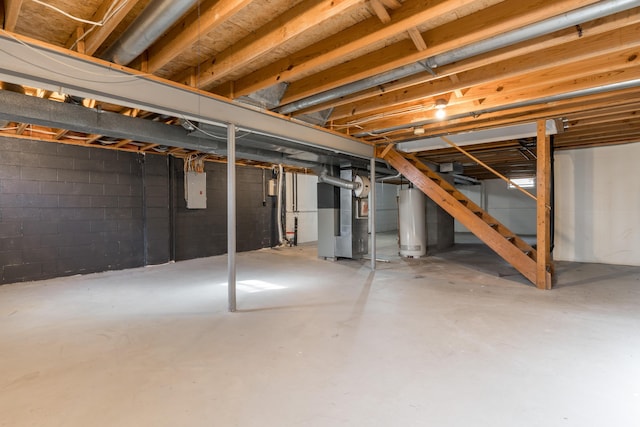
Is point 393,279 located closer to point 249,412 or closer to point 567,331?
point 567,331

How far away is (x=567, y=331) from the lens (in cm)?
244

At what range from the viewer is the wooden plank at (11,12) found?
1.65 metres

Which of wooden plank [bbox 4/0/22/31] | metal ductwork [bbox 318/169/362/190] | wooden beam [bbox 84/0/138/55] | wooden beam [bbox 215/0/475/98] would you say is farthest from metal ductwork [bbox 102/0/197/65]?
metal ductwork [bbox 318/169/362/190]

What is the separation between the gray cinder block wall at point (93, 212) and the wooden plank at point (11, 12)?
3253 mm

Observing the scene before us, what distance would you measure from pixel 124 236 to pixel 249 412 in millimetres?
4793

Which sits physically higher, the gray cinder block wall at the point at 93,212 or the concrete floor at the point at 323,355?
the gray cinder block wall at the point at 93,212

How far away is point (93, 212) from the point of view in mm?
4875

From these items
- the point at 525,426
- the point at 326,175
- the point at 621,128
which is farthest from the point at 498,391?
the point at 621,128

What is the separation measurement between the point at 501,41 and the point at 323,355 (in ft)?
7.98

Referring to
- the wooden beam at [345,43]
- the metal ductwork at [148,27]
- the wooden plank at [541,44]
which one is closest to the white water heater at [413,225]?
the wooden plank at [541,44]

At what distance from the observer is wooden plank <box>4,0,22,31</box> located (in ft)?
5.42

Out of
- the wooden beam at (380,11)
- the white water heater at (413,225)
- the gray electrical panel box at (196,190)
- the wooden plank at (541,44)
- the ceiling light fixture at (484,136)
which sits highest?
the wooden beam at (380,11)

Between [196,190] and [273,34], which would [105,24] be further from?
[196,190]

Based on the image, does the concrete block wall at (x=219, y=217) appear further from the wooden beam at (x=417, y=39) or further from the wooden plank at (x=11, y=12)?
the wooden beam at (x=417, y=39)
